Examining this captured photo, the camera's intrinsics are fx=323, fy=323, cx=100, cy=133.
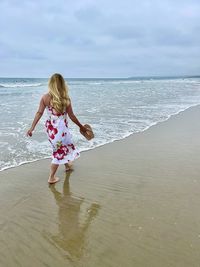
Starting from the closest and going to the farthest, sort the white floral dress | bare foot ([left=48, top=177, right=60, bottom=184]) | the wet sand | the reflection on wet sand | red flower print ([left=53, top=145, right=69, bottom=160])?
the wet sand, the reflection on wet sand, bare foot ([left=48, top=177, right=60, bottom=184]), the white floral dress, red flower print ([left=53, top=145, right=69, bottom=160])

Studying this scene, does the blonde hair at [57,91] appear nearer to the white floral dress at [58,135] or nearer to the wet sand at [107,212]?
the white floral dress at [58,135]

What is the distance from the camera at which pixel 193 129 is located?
859 centimetres

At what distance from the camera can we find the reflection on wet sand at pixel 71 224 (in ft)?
9.82

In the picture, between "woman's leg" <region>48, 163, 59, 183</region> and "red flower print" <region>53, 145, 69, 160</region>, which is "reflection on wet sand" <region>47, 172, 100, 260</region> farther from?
"red flower print" <region>53, 145, 69, 160</region>

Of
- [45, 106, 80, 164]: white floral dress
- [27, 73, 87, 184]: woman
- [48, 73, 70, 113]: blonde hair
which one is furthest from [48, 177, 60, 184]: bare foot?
[48, 73, 70, 113]: blonde hair

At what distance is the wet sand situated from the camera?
285 cm

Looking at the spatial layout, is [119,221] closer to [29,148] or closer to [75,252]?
[75,252]

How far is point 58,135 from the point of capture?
5.12 m

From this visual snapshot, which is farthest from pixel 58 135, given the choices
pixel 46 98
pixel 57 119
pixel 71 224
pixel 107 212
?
pixel 71 224

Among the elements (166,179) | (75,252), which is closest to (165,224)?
(75,252)

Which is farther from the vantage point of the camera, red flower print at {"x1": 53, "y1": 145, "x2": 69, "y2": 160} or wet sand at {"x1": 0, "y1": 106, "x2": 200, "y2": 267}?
red flower print at {"x1": 53, "y1": 145, "x2": 69, "y2": 160}

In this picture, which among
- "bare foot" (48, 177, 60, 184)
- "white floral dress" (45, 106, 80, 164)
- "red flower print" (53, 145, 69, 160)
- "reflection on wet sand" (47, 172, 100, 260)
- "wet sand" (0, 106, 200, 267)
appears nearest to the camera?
"wet sand" (0, 106, 200, 267)

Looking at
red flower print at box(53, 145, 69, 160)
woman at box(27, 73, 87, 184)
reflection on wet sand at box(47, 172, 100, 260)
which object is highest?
woman at box(27, 73, 87, 184)

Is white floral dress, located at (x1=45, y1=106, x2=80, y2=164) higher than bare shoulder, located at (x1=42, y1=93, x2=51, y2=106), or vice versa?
bare shoulder, located at (x1=42, y1=93, x2=51, y2=106)
